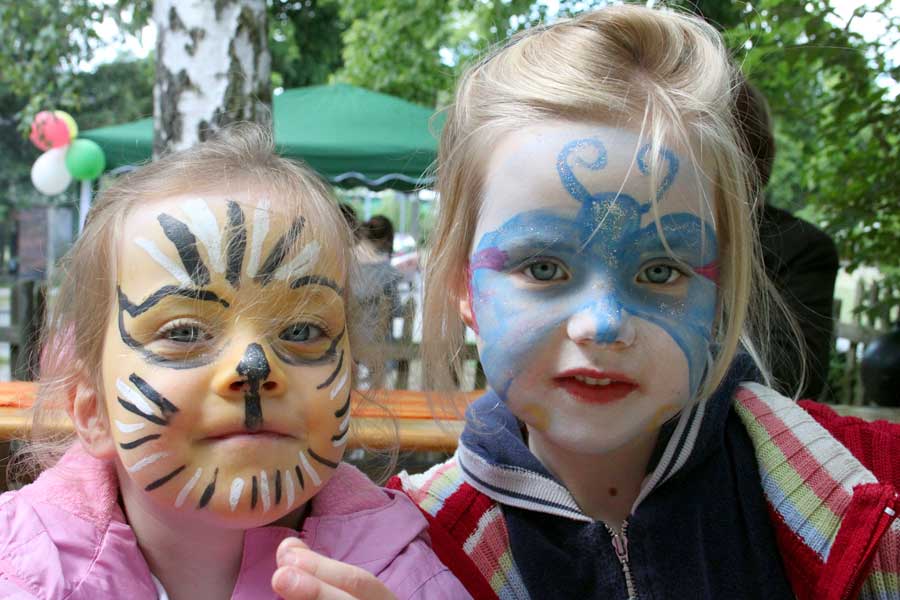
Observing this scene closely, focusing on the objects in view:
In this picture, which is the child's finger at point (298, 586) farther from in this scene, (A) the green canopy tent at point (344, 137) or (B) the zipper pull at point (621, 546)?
(A) the green canopy tent at point (344, 137)

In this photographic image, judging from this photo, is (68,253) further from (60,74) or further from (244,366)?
(60,74)

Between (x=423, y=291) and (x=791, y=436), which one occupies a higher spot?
(x=423, y=291)

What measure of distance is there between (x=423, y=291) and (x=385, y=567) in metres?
0.57

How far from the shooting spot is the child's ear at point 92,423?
53.0 inches

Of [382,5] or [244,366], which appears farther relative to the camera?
[382,5]

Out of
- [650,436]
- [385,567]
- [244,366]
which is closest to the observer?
[244,366]

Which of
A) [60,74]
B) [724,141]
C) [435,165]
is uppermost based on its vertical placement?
[724,141]

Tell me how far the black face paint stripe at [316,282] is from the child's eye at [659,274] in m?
0.49

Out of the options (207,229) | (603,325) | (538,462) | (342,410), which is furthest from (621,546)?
(207,229)

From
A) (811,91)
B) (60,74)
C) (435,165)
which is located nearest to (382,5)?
(60,74)

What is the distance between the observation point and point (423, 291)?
5.60 ft

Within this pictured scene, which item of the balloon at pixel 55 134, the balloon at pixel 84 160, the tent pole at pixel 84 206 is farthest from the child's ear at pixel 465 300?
the balloon at pixel 84 160

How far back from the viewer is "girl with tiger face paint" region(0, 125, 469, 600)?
1.19 metres

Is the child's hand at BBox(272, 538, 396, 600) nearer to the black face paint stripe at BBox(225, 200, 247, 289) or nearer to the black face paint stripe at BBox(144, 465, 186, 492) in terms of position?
the black face paint stripe at BBox(144, 465, 186, 492)
